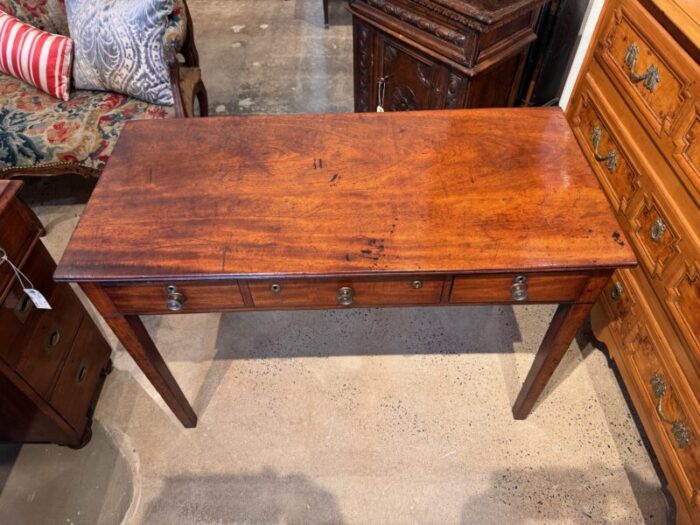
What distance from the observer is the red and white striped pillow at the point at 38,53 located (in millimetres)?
1913

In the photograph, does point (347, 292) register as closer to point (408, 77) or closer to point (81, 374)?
point (81, 374)

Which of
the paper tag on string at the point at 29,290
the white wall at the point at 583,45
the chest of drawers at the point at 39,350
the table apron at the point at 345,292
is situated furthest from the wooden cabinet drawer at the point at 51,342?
the white wall at the point at 583,45

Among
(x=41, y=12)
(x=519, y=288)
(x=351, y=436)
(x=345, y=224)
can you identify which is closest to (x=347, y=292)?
(x=345, y=224)

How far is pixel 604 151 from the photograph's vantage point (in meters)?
1.47

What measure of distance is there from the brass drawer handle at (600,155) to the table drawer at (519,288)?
571 mm

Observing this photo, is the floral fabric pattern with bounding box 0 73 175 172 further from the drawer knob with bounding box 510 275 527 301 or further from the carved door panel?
the drawer knob with bounding box 510 275 527 301

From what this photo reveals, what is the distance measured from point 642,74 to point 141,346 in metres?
1.49

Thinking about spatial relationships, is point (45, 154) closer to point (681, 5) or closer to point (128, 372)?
point (128, 372)

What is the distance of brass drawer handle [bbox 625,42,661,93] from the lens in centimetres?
120

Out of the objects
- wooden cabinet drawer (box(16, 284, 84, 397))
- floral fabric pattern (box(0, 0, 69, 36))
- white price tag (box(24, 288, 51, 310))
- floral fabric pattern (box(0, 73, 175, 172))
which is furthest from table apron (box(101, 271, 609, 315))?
floral fabric pattern (box(0, 0, 69, 36))

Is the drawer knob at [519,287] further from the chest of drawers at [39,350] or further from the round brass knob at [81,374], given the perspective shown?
the round brass knob at [81,374]

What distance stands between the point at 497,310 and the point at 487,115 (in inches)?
33.2

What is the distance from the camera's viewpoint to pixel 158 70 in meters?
1.87

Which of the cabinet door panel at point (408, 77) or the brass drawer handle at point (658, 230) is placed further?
the cabinet door panel at point (408, 77)
